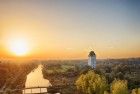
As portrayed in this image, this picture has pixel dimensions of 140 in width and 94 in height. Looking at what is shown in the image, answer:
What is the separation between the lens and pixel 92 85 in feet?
99.9

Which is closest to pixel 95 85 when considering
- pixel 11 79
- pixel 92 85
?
pixel 92 85

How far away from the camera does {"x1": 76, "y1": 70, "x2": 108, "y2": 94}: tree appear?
29.8 m

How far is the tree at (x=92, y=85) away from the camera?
29.8 meters

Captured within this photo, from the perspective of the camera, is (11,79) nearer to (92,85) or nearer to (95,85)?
(92,85)

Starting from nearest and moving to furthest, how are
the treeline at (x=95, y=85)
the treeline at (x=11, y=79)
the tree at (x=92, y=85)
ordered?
the treeline at (x=95, y=85) → the tree at (x=92, y=85) → the treeline at (x=11, y=79)

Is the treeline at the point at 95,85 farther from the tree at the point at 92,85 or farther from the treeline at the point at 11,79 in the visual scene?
the treeline at the point at 11,79

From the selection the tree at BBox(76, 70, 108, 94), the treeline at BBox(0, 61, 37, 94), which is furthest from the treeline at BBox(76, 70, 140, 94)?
the treeline at BBox(0, 61, 37, 94)

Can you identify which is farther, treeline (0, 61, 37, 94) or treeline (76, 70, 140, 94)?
treeline (0, 61, 37, 94)

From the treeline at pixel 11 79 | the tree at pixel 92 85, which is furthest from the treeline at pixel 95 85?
the treeline at pixel 11 79

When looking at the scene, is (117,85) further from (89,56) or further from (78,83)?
(89,56)

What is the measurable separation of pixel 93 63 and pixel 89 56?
5.39 feet

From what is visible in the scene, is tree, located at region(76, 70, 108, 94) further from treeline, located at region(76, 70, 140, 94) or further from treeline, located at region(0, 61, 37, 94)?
treeline, located at region(0, 61, 37, 94)

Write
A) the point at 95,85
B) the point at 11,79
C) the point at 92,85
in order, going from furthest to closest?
the point at 11,79, the point at 92,85, the point at 95,85

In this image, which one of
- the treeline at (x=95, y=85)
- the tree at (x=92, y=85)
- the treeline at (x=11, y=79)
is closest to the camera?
the treeline at (x=95, y=85)
